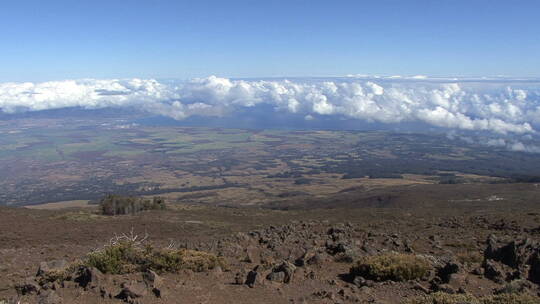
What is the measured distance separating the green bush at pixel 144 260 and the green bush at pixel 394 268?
3866mm

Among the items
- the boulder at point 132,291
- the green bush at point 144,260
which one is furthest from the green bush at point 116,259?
the boulder at point 132,291

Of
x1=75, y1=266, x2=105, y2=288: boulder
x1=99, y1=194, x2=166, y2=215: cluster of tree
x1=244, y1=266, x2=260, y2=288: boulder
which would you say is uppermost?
x1=75, y1=266, x2=105, y2=288: boulder

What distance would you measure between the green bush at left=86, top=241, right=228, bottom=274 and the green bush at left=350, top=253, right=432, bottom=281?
387cm

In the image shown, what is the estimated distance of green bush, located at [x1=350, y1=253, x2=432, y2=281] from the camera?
33.3 feet

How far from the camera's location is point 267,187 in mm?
107438

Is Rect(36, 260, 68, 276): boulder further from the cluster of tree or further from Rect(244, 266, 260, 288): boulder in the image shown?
the cluster of tree

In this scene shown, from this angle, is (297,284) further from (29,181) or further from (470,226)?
(29,181)

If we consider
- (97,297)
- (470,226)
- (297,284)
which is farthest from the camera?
(470,226)

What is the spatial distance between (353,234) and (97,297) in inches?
481

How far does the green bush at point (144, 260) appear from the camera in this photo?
1036 cm

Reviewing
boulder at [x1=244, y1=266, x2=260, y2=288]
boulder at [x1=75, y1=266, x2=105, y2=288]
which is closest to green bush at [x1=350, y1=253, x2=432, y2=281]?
boulder at [x1=244, y1=266, x2=260, y2=288]

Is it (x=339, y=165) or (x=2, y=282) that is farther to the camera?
(x=339, y=165)

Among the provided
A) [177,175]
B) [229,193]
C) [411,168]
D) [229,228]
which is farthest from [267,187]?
[229,228]

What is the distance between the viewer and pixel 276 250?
1447 cm
